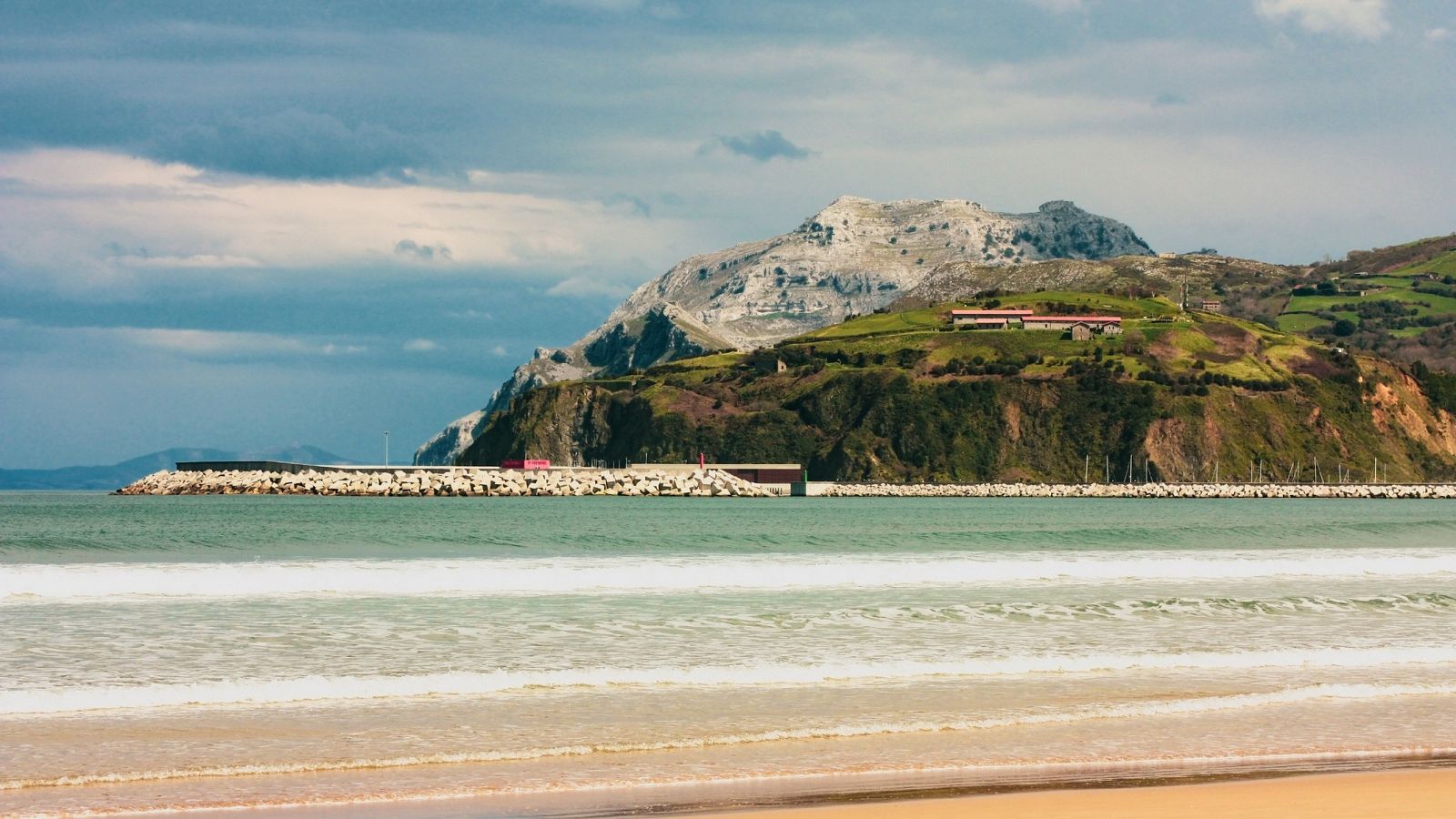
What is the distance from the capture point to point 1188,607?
26.5 m

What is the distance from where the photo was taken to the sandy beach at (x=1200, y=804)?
10781mm

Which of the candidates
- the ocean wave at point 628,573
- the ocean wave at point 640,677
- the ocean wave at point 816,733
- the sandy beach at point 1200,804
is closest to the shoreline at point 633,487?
the ocean wave at point 628,573

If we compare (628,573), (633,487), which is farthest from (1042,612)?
(633,487)

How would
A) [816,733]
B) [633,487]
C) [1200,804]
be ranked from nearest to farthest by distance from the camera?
[1200,804], [816,733], [633,487]

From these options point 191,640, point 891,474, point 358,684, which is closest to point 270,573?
point 191,640

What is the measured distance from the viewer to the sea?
39.9 ft

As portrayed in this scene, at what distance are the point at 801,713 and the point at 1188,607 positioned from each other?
45.9 feet

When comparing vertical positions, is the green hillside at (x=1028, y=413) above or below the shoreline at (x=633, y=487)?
above

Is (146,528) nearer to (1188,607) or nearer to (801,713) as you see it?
(1188,607)

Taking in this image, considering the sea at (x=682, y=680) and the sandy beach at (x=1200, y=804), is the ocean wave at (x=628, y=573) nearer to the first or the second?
the sea at (x=682, y=680)

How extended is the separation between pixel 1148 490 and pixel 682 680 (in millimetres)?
146714

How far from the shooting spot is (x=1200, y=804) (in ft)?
36.6

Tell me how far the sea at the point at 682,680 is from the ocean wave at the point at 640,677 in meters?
0.06

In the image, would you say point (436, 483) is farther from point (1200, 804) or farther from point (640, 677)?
point (1200, 804)
